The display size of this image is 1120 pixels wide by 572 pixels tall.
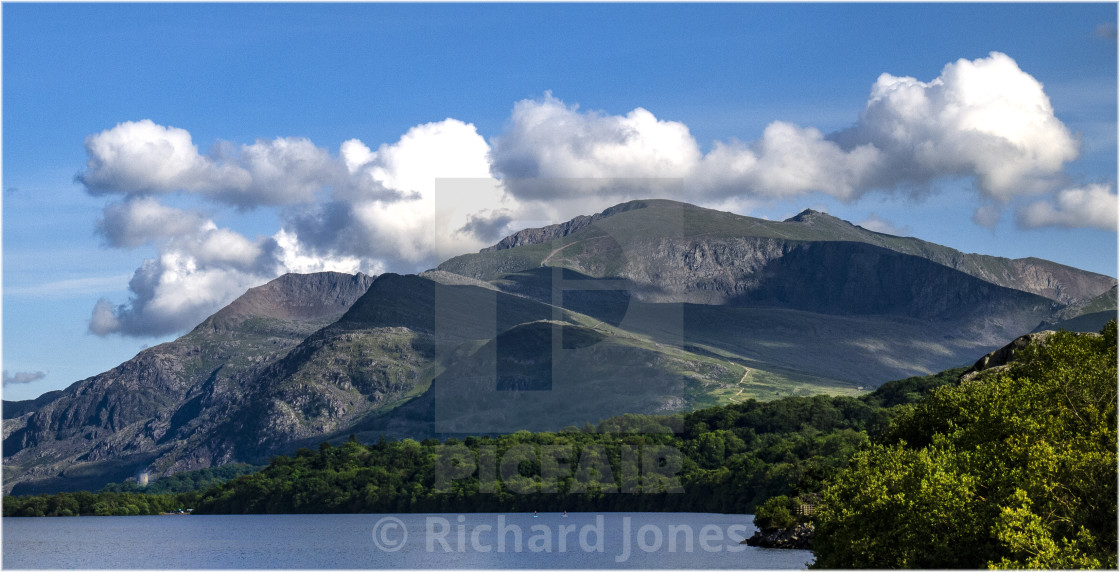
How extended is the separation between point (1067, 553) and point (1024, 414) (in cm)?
1358

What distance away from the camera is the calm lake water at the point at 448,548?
117 metres

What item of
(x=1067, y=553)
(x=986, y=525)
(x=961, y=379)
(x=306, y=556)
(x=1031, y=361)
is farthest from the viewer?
(x=306, y=556)

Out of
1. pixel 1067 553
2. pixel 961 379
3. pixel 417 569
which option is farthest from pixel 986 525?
pixel 417 569

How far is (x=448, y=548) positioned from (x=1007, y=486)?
329 ft

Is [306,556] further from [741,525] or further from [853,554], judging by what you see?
[853,554]

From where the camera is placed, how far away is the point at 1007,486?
4928 centimetres

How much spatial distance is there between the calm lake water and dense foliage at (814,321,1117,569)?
125 feet

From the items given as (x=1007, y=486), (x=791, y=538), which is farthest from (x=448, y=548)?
(x=1007, y=486)

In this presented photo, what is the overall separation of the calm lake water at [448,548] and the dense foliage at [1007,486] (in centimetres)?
3807

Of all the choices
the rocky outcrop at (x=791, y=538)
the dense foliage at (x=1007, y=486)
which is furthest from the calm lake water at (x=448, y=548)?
the dense foliage at (x=1007, y=486)

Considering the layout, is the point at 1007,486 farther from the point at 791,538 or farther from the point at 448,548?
the point at 448,548

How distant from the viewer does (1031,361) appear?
7406 cm

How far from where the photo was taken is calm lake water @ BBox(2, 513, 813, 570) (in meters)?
117

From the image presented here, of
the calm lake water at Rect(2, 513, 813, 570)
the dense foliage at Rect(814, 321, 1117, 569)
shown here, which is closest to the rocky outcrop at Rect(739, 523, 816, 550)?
the calm lake water at Rect(2, 513, 813, 570)
